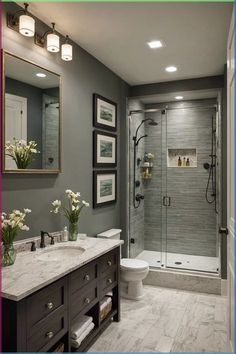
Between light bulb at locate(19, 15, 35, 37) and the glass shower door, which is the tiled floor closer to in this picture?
the glass shower door

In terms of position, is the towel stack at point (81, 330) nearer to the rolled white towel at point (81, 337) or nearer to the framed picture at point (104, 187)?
the rolled white towel at point (81, 337)

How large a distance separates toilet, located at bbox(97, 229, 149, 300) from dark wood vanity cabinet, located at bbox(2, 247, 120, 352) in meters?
0.59

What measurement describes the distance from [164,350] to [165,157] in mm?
2936

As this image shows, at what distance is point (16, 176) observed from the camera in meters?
2.13

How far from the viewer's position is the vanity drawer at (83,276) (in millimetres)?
1990

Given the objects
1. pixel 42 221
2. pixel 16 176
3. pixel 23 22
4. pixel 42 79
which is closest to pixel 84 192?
pixel 42 221

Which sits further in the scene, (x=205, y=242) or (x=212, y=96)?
(x=205, y=242)

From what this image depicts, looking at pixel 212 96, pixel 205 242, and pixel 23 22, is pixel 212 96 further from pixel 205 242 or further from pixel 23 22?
pixel 23 22

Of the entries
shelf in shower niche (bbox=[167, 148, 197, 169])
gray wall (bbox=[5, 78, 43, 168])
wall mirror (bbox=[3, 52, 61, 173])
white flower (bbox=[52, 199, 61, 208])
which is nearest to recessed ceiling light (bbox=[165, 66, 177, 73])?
shelf in shower niche (bbox=[167, 148, 197, 169])

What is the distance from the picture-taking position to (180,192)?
468cm

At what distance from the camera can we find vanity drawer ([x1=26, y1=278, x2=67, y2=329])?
1.57 m

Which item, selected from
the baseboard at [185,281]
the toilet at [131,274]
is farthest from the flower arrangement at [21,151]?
the baseboard at [185,281]

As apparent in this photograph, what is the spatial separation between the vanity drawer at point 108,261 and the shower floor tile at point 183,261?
163 centimetres

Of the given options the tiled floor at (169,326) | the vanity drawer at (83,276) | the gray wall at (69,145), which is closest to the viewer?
the vanity drawer at (83,276)
